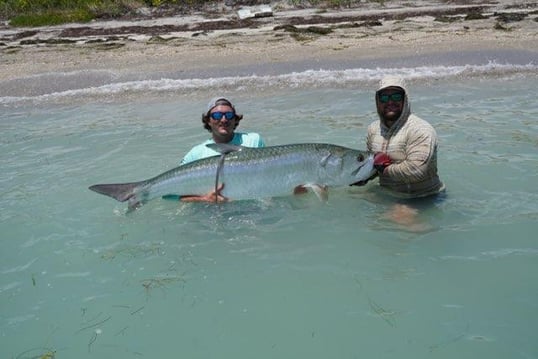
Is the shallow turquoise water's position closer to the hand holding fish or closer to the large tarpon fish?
the hand holding fish

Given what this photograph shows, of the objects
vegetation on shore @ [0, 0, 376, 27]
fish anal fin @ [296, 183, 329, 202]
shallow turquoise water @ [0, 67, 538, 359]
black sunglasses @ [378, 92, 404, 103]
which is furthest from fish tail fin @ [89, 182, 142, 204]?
vegetation on shore @ [0, 0, 376, 27]

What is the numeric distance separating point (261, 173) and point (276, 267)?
0.91m

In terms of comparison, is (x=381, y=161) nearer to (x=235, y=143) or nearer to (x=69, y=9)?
(x=235, y=143)

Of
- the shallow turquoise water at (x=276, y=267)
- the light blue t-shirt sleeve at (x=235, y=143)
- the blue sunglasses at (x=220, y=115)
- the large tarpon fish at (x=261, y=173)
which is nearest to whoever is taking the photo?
the shallow turquoise water at (x=276, y=267)

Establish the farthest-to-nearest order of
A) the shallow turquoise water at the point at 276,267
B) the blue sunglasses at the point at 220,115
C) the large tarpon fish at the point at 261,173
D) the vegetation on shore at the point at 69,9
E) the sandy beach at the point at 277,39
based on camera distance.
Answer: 1. the vegetation on shore at the point at 69,9
2. the sandy beach at the point at 277,39
3. the blue sunglasses at the point at 220,115
4. the large tarpon fish at the point at 261,173
5. the shallow turquoise water at the point at 276,267

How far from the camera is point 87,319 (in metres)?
5.05

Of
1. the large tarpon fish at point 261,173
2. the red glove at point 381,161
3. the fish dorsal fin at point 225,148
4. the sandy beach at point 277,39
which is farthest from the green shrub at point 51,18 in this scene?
the red glove at point 381,161

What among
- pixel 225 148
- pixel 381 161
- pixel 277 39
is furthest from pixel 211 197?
pixel 277 39

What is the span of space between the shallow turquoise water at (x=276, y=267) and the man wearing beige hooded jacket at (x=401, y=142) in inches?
19.9

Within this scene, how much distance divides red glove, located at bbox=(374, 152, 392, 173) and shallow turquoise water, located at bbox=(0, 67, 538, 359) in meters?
0.72

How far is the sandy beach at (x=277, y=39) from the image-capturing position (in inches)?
666

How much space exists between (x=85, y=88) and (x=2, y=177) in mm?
7121

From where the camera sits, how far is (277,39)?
1973 centimetres

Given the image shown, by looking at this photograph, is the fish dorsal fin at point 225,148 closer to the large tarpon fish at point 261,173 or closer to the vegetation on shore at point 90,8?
the large tarpon fish at point 261,173
